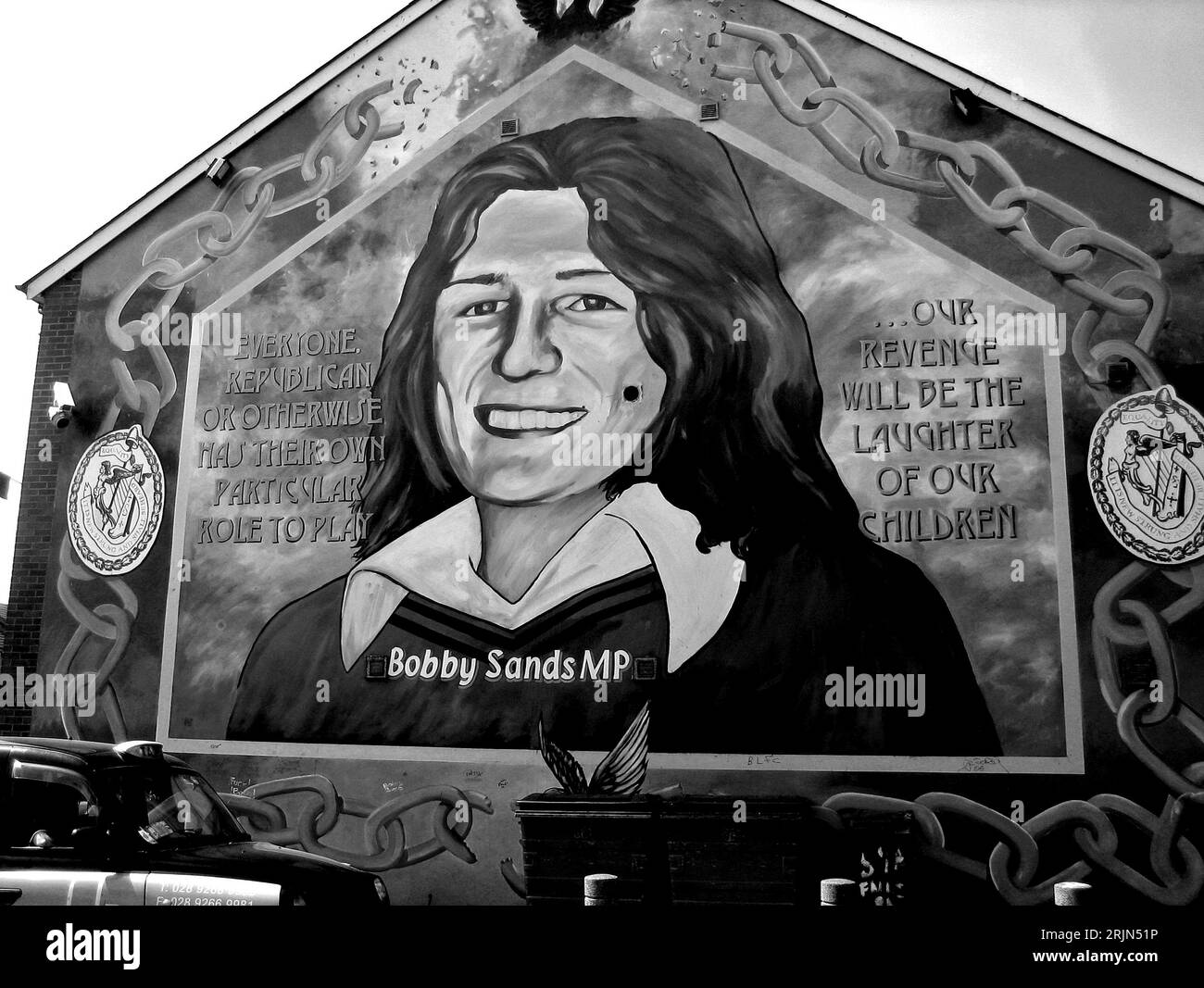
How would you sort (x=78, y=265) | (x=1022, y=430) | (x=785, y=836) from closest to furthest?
(x=785, y=836), (x=1022, y=430), (x=78, y=265)

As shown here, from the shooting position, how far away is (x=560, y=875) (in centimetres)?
922

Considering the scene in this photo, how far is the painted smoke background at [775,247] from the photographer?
387 inches

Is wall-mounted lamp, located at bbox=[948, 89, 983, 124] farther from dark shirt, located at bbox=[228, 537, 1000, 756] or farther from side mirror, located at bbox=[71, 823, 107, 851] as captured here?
side mirror, located at bbox=[71, 823, 107, 851]

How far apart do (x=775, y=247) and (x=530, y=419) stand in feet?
9.54

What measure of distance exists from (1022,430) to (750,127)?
3.96 m

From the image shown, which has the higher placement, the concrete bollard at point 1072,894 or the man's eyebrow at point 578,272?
the man's eyebrow at point 578,272

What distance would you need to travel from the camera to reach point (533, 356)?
1111cm

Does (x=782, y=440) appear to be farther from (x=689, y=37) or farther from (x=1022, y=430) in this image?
(x=689, y=37)

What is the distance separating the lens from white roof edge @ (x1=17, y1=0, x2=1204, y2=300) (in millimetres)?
10047

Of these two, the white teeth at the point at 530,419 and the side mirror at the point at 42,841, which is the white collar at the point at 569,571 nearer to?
the white teeth at the point at 530,419

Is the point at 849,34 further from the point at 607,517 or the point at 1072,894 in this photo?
the point at 1072,894

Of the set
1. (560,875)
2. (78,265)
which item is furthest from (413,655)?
(78,265)

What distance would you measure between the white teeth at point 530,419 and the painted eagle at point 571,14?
4.09 metres

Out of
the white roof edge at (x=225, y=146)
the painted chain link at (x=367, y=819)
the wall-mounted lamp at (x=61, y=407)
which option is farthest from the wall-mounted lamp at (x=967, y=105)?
the wall-mounted lamp at (x=61, y=407)
